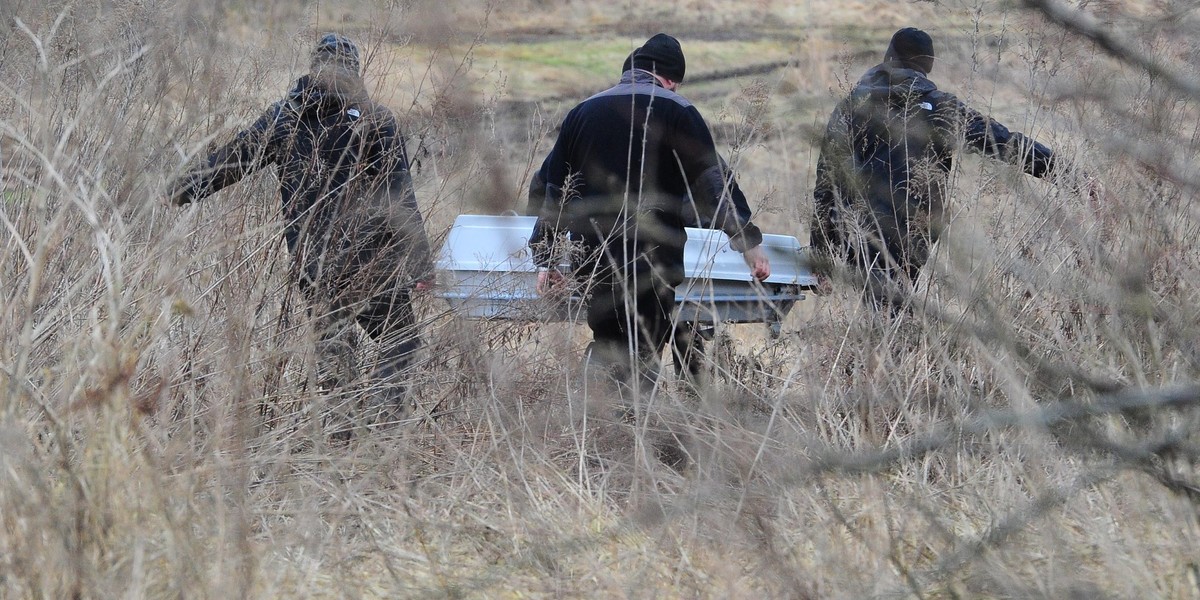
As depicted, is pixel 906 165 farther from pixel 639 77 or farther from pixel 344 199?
pixel 344 199

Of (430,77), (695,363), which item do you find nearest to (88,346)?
(430,77)

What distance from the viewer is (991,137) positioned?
3859 mm

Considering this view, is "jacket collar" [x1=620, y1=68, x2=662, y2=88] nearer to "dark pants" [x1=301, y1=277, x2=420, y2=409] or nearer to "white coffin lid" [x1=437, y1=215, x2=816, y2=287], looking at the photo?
"white coffin lid" [x1=437, y1=215, x2=816, y2=287]

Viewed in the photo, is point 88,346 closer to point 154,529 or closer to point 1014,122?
point 154,529

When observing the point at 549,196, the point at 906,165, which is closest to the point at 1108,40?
the point at 906,165

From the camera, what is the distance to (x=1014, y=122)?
437 centimetres

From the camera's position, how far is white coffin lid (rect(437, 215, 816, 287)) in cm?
425

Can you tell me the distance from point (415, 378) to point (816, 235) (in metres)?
1.65

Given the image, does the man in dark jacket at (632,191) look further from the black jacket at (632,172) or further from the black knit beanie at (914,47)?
the black knit beanie at (914,47)

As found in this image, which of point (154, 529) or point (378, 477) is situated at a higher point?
point (154, 529)

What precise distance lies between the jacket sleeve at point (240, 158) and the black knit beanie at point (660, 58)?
1.39m

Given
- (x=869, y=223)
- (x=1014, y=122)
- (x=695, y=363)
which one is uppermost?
(x=1014, y=122)

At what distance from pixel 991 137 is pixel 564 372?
5.28 ft

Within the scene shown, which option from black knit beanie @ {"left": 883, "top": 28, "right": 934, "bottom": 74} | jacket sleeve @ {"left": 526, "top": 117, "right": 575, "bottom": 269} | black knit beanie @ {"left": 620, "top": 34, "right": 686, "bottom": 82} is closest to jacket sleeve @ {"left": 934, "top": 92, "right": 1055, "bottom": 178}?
black knit beanie @ {"left": 883, "top": 28, "right": 934, "bottom": 74}
